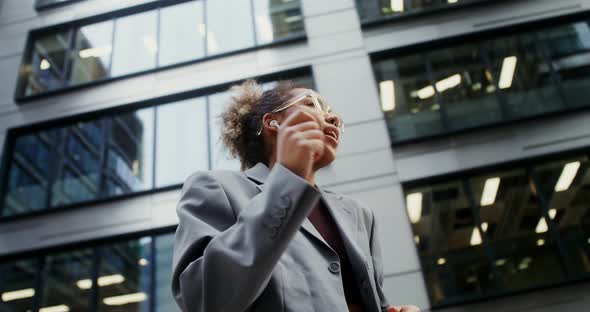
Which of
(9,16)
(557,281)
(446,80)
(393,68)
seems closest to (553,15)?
(446,80)

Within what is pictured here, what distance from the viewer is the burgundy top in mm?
1765

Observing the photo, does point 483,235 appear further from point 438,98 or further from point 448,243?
point 438,98

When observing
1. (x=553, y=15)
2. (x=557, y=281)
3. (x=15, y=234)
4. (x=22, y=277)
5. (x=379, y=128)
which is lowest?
(x=557, y=281)

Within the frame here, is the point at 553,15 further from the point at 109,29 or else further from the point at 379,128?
the point at 109,29

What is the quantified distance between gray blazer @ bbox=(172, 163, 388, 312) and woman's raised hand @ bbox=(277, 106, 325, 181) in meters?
0.04

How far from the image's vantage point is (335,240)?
1.85 meters

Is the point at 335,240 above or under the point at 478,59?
under

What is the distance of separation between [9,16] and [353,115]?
10414 millimetres

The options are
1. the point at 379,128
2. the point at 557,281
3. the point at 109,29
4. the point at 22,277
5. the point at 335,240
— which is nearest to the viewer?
the point at 335,240

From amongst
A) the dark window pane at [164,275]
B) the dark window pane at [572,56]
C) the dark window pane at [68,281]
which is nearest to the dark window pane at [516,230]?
the dark window pane at [572,56]

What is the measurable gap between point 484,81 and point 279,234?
997 cm

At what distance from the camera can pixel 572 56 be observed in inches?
396

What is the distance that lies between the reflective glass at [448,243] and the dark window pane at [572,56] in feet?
10.3

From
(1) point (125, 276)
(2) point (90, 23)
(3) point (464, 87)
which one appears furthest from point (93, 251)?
(3) point (464, 87)
